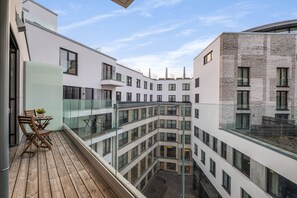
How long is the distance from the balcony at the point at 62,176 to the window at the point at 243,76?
13407mm

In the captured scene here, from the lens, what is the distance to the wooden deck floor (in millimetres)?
2475

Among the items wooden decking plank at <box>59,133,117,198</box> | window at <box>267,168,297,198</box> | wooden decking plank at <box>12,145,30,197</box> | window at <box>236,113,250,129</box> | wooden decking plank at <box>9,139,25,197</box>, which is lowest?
window at <box>267,168,297,198</box>

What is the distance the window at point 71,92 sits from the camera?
1149cm

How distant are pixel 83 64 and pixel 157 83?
22.1 m

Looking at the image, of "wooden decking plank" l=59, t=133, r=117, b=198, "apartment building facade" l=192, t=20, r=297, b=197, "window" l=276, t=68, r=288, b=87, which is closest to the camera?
"wooden decking plank" l=59, t=133, r=117, b=198

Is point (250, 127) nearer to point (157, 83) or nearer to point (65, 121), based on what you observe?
point (65, 121)

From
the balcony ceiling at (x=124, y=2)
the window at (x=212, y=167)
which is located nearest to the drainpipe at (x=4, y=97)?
the balcony ceiling at (x=124, y=2)

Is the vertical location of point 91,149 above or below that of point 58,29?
below

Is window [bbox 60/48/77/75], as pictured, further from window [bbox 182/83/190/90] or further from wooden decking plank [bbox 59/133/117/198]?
window [bbox 182/83/190/90]

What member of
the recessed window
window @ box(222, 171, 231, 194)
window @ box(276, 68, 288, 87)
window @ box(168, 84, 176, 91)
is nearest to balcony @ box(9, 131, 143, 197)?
window @ box(222, 171, 231, 194)

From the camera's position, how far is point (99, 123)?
5.13 meters

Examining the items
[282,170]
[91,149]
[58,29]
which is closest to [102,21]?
[58,29]

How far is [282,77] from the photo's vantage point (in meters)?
13.5

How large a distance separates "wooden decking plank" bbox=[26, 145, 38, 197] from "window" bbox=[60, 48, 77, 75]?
934 centimetres
